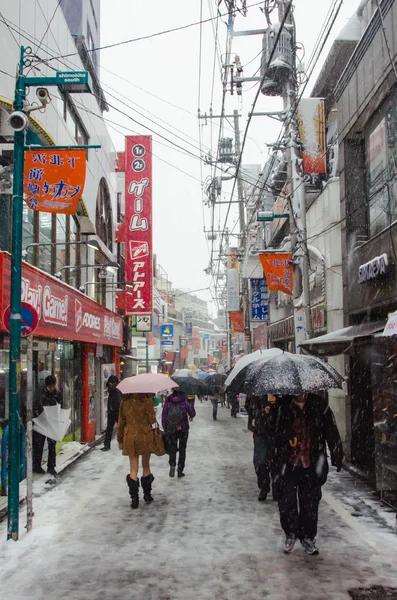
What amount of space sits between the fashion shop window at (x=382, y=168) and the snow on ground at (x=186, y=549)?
16.6 ft

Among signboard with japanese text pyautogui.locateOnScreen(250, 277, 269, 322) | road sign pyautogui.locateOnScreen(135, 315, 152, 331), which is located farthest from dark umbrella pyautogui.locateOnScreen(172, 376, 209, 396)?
road sign pyautogui.locateOnScreen(135, 315, 152, 331)

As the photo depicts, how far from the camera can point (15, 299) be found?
670 cm

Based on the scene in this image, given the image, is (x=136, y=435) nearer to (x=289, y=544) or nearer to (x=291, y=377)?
(x=289, y=544)

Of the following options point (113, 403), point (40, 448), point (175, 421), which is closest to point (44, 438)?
point (40, 448)

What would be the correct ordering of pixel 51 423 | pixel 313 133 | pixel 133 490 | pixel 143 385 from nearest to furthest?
pixel 133 490
pixel 143 385
pixel 51 423
pixel 313 133

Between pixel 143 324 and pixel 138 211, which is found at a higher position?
pixel 138 211

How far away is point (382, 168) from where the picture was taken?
10.7 metres

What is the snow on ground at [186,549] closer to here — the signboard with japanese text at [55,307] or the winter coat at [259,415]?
the winter coat at [259,415]

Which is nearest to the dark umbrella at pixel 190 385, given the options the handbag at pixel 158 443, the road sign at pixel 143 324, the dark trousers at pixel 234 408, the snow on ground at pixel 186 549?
the snow on ground at pixel 186 549

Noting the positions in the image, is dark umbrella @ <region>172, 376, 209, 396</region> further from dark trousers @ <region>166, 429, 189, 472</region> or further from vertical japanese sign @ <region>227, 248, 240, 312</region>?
vertical japanese sign @ <region>227, 248, 240, 312</region>

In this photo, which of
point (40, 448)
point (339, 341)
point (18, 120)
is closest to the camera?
point (18, 120)

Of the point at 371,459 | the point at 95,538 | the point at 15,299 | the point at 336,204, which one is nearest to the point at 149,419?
the point at 95,538

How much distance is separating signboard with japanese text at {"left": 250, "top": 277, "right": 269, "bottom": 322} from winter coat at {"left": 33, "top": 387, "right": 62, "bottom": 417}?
16.2 meters

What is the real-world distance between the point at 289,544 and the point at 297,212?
836cm
